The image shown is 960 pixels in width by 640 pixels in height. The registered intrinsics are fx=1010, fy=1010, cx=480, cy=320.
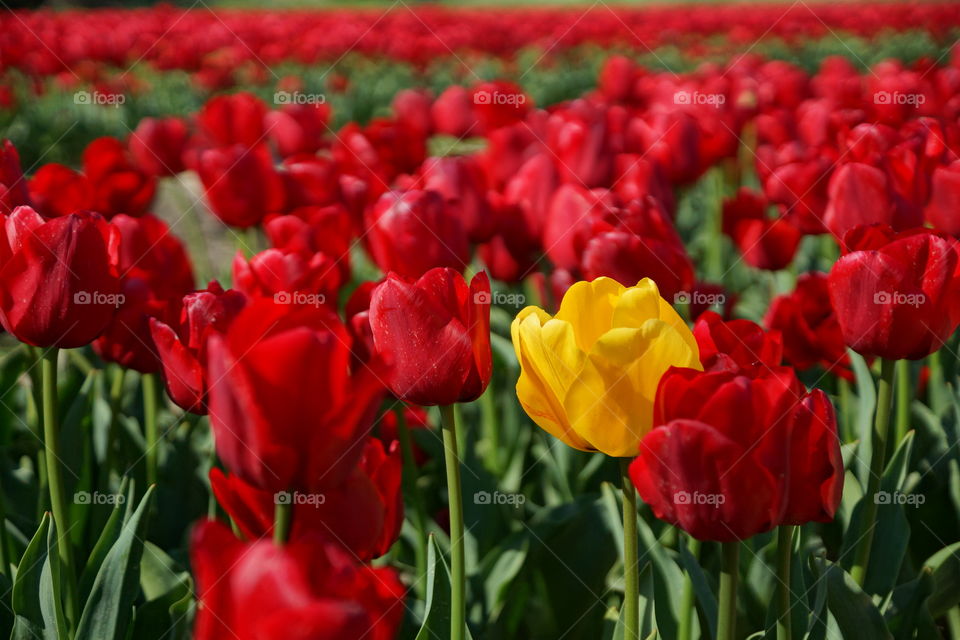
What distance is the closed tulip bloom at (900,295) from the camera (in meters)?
1.17

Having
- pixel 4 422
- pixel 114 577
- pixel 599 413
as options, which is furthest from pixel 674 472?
pixel 4 422

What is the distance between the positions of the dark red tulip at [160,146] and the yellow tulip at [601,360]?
2.08 m

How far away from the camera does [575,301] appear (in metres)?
1.07

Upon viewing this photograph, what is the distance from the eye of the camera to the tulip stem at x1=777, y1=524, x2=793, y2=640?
39.9 inches

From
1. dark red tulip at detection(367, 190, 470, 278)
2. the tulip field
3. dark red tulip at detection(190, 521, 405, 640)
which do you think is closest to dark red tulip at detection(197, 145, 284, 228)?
the tulip field

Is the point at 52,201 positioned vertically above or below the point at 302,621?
above

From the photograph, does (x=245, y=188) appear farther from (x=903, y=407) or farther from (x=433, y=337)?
(x=903, y=407)

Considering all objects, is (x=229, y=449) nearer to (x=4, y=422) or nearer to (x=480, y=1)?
(x=4, y=422)

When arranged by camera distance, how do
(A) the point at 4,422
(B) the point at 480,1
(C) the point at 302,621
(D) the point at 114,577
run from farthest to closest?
Result: (B) the point at 480,1 → (A) the point at 4,422 → (D) the point at 114,577 → (C) the point at 302,621

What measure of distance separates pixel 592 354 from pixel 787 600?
0.33 meters

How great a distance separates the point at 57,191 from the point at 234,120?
3.68 ft

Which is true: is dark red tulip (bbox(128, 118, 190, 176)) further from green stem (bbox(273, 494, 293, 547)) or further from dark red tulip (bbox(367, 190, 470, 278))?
green stem (bbox(273, 494, 293, 547))

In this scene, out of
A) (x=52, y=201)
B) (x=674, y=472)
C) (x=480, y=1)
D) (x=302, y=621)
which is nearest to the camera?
(x=302, y=621)

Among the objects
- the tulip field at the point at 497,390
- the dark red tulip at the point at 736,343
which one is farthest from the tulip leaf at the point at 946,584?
the dark red tulip at the point at 736,343
